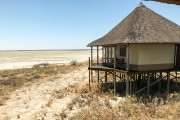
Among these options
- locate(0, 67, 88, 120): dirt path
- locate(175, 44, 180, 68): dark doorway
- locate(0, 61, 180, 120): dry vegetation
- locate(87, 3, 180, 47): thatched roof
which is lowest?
locate(0, 67, 88, 120): dirt path

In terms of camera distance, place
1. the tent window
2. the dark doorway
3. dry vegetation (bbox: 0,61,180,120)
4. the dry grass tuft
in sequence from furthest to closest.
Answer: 1. the tent window
2. the dark doorway
3. dry vegetation (bbox: 0,61,180,120)
4. the dry grass tuft

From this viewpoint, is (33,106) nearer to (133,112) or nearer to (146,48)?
(133,112)

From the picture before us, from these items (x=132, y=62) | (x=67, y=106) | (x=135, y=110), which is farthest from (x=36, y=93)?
(x=135, y=110)

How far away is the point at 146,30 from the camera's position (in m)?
17.4

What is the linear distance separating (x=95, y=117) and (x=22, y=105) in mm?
7508

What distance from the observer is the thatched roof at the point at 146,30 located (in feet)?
53.5

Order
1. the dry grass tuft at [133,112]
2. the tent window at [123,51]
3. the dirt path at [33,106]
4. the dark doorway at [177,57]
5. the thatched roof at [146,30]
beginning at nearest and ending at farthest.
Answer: the dry grass tuft at [133,112]
the dirt path at [33,106]
the thatched roof at [146,30]
the dark doorway at [177,57]
the tent window at [123,51]

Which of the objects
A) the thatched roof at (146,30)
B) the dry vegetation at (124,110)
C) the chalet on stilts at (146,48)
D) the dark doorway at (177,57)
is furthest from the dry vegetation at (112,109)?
Answer: the dark doorway at (177,57)

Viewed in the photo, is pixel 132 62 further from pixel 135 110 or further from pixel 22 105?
pixel 22 105

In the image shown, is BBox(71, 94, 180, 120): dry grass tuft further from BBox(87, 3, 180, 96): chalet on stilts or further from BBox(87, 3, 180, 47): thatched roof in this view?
BBox(87, 3, 180, 47): thatched roof

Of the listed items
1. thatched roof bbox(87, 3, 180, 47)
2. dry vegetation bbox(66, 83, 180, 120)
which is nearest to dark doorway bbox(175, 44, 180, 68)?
thatched roof bbox(87, 3, 180, 47)

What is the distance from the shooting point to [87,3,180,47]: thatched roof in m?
16.3

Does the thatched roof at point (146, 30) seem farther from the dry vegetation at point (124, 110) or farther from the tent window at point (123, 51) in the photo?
the dry vegetation at point (124, 110)

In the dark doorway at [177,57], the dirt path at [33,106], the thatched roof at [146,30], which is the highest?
the thatched roof at [146,30]
